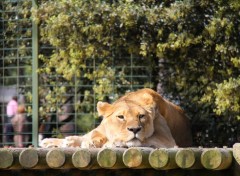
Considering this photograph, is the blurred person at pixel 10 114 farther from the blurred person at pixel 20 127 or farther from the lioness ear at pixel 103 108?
the lioness ear at pixel 103 108

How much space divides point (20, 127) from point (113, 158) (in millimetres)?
5382

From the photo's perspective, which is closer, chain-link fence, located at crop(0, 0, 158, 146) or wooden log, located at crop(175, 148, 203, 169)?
wooden log, located at crop(175, 148, 203, 169)

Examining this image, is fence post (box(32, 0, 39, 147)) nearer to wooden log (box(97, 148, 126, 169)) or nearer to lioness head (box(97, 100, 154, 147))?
lioness head (box(97, 100, 154, 147))

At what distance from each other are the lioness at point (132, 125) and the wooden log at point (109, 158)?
106 cm

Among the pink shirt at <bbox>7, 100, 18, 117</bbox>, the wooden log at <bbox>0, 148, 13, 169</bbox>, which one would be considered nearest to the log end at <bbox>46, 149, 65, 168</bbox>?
the wooden log at <bbox>0, 148, 13, 169</bbox>

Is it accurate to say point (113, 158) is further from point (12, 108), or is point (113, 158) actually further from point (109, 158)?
point (12, 108)

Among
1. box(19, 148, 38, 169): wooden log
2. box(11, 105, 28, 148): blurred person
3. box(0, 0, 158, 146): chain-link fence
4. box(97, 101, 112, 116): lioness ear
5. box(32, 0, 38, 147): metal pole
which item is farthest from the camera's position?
box(11, 105, 28, 148): blurred person

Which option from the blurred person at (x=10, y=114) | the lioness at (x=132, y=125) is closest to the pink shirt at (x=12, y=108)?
the blurred person at (x=10, y=114)

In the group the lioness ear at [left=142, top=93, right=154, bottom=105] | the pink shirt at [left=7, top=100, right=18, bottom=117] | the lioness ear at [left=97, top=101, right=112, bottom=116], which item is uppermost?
the lioness ear at [left=142, top=93, right=154, bottom=105]

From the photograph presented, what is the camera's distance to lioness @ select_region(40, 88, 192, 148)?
251 inches

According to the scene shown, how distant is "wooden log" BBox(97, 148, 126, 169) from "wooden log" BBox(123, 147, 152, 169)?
0.05m

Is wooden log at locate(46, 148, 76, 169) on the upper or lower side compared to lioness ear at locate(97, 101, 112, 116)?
lower

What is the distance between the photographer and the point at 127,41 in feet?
30.1

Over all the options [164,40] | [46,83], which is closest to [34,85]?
[46,83]
